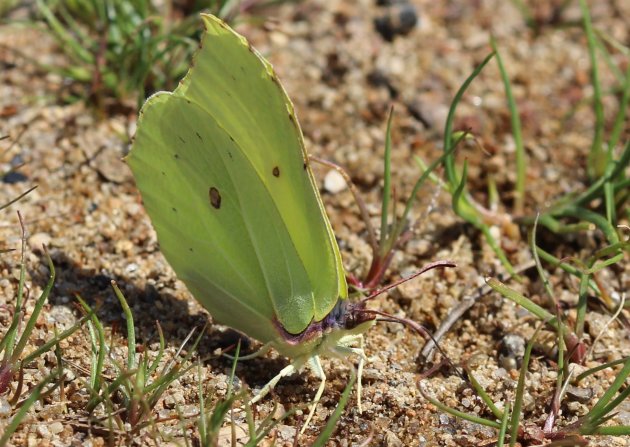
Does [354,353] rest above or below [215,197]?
below

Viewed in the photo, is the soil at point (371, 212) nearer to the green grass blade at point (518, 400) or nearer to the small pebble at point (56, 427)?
the small pebble at point (56, 427)

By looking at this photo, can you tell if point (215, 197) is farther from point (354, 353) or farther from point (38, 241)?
point (38, 241)

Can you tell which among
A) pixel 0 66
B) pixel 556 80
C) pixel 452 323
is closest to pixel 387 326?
pixel 452 323

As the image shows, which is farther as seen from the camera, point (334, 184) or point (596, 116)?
point (334, 184)

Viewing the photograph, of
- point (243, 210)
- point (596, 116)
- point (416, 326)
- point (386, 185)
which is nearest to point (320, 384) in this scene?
point (416, 326)

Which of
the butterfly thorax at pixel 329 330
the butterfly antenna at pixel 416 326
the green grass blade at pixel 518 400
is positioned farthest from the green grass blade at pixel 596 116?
the butterfly thorax at pixel 329 330

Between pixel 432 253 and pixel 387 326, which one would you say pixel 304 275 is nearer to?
pixel 387 326

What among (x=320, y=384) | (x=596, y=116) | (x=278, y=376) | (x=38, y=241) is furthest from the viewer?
(x=596, y=116)
